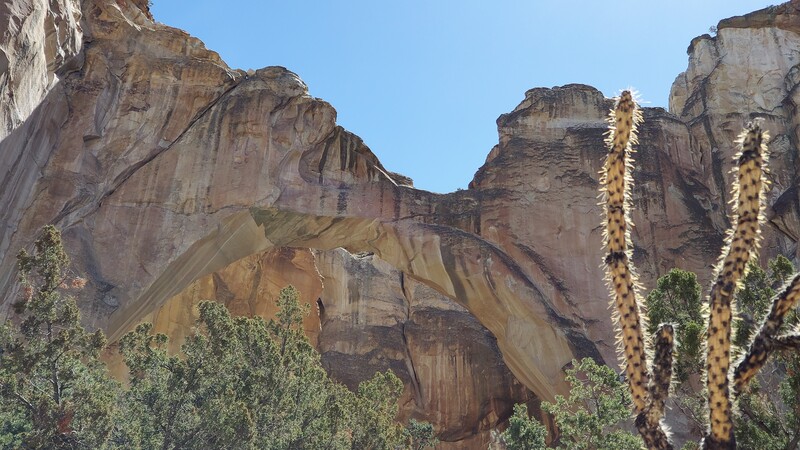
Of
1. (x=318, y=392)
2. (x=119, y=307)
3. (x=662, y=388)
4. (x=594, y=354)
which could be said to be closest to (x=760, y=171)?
(x=662, y=388)

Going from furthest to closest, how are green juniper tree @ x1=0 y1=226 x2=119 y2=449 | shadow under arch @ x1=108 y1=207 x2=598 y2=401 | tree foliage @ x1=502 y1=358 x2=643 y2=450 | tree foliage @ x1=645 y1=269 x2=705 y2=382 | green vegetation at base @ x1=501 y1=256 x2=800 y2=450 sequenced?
shadow under arch @ x1=108 y1=207 x2=598 y2=401 < green juniper tree @ x1=0 y1=226 x2=119 y2=449 < tree foliage @ x1=502 y1=358 x2=643 y2=450 < tree foliage @ x1=645 y1=269 x2=705 y2=382 < green vegetation at base @ x1=501 y1=256 x2=800 y2=450

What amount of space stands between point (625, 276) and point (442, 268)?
1676 centimetres

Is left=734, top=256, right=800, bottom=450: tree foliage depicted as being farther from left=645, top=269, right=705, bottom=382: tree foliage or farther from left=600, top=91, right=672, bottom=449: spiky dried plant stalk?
left=600, top=91, right=672, bottom=449: spiky dried plant stalk

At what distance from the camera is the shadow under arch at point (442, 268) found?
820 inches

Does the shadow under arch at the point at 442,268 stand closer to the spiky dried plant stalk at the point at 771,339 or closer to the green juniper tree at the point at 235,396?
the green juniper tree at the point at 235,396

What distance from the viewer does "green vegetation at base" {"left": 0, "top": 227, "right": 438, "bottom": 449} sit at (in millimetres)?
13070

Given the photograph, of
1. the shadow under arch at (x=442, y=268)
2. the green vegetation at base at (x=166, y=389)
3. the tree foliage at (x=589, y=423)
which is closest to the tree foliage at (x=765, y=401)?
the tree foliage at (x=589, y=423)

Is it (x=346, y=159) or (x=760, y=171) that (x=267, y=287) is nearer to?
(x=346, y=159)

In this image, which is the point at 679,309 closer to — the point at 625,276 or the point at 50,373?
the point at 625,276

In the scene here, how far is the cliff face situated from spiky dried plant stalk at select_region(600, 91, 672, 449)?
15.6m

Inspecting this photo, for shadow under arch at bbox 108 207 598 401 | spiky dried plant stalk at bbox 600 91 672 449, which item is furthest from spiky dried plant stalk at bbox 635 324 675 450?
shadow under arch at bbox 108 207 598 401

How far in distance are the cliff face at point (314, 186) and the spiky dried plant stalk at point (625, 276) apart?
15.6 metres

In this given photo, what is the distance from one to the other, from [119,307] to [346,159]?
26.7ft

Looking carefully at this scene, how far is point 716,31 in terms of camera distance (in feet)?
92.8
